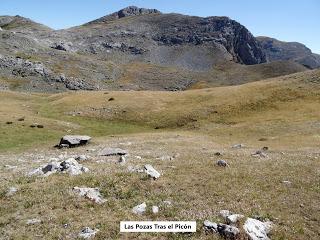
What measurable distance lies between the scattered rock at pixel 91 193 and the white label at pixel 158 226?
10.5 ft

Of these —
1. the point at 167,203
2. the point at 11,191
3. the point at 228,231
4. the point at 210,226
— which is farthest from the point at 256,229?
the point at 11,191

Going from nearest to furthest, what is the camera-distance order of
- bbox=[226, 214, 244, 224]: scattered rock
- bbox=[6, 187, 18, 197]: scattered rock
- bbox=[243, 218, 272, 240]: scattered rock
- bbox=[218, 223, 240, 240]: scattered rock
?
bbox=[218, 223, 240, 240]: scattered rock → bbox=[243, 218, 272, 240]: scattered rock → bbox=[226, 214, 244, 224]: scattered rock → bbox=[6, 187, 18, 197]: scattered rock

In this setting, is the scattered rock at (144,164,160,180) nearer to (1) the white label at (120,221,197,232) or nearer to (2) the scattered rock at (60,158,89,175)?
(2) the scattered rock at (60,158,89,175)

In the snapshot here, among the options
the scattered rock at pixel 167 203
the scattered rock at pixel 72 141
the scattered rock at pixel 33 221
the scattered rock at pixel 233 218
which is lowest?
the scattered rock at pixel 72 141

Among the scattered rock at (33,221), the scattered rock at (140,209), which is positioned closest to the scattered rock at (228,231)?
the scattered rock at (140,209)

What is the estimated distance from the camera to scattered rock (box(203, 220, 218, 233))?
19.2 m

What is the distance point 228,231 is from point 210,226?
0.90 metres

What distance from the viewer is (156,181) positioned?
25219 mm

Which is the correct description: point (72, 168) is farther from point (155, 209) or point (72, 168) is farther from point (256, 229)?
point (256, 229)

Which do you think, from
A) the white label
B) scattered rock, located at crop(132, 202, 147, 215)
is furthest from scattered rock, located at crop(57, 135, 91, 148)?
the white label

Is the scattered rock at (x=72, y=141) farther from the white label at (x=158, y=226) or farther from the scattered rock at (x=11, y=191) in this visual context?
the white label at (x=158, y=226)

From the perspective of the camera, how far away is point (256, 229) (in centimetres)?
1947

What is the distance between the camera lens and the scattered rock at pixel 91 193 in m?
22.3

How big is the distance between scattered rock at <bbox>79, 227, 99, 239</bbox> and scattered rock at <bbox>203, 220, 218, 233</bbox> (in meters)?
4.78
